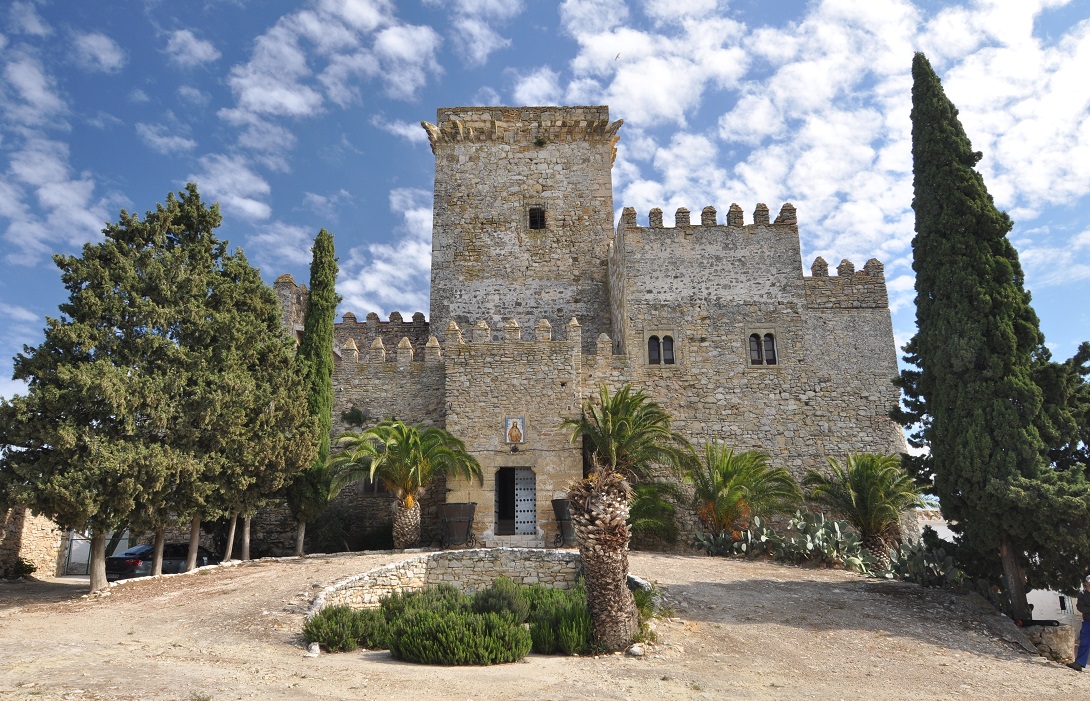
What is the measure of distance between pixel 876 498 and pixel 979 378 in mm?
5098

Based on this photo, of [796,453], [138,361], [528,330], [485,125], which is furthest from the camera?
[485,125]

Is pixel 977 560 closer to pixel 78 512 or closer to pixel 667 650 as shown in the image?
pixel 667 650

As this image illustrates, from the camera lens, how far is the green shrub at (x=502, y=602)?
10.5m

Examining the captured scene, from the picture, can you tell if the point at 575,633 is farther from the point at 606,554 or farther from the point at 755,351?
the point at 755,351

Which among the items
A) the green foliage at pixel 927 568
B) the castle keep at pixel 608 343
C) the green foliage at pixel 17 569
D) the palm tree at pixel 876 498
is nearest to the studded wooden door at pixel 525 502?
A: the castle keep at pixel 608 343

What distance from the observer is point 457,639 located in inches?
356

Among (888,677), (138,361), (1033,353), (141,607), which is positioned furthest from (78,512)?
(1033,353)

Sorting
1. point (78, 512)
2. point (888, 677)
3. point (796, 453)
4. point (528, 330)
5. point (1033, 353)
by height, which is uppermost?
point (528, 330)

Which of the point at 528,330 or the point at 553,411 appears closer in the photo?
the point at 553,411

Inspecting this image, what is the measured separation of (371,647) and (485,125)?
1902cm

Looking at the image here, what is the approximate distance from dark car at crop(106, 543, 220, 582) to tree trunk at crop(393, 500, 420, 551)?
4.29 metres

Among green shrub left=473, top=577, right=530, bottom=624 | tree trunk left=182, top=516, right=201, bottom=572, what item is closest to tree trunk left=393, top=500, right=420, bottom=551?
tree trunk left=182, top=516, right=201, bottom=572

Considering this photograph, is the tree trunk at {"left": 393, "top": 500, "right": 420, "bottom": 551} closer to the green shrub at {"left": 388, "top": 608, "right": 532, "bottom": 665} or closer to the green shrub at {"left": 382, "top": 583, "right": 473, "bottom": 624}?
the green shrub at {"left": 382, "top": 583, "right": 473, "bottom": 624}

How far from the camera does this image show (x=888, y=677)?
841 cm
